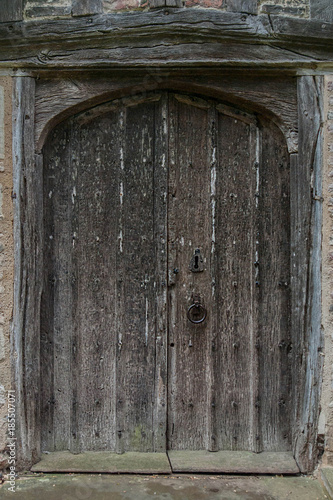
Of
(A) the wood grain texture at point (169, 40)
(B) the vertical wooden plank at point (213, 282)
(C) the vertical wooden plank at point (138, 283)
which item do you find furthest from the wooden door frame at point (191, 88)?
(C) the vertical wooden plank at point (138, 283)

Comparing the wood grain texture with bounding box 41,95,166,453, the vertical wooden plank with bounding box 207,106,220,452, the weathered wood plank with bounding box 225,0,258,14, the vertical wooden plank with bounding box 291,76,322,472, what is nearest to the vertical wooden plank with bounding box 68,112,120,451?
the wood grain texture with bounding box 41,95,166,453

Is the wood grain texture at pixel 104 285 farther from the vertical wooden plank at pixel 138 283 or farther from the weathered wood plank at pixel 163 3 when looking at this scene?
the weathered wood plank at pixel 163 3

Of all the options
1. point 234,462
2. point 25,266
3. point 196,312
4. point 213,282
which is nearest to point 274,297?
point 213,282

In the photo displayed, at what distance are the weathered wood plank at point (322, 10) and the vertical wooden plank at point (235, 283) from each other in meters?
0.72

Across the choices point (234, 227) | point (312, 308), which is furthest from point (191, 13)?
point (312, 308)

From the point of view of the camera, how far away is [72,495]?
8.48 ft

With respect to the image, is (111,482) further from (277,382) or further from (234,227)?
(234,227)

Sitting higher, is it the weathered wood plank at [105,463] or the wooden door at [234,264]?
the wooden door at [234,264]

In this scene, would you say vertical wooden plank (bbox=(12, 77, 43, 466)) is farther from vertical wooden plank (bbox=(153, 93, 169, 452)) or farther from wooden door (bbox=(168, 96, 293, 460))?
wooden door (bbox=(168, 96, 293, 460))

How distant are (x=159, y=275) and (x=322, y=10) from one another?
1.84 m

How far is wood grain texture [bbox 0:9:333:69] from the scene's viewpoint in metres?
2.68

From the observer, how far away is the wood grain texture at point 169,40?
105 inches

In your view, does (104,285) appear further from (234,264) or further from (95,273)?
(234,264)

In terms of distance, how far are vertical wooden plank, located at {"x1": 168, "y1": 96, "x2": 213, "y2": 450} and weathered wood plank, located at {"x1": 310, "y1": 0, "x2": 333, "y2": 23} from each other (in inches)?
31.5
